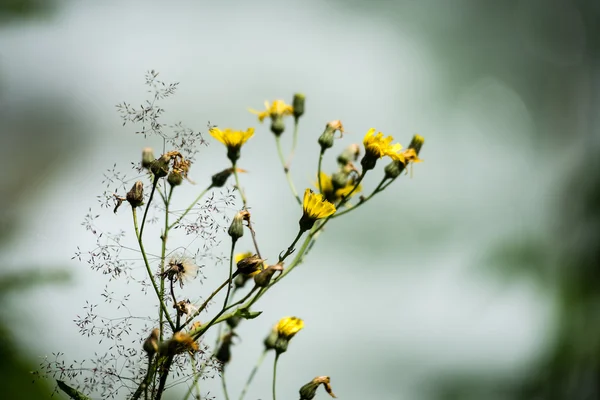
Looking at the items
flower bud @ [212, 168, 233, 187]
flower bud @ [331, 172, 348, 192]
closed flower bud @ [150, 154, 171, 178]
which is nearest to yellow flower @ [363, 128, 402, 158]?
flower bud @ [331, 172, 348, 192]

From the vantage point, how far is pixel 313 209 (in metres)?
0.57

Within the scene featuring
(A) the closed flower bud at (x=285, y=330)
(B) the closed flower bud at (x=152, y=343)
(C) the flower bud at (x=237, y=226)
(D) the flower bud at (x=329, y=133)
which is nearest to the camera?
(B) the closed flower bud at (x=152, y=343)

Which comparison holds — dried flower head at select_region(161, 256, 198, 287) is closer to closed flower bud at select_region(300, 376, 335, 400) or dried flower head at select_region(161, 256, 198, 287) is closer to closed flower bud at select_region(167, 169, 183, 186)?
closed flower bud at select_region(167, 169, 183, 186)

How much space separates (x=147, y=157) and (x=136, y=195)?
0.12 ft

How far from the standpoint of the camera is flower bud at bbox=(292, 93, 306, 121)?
813 mm

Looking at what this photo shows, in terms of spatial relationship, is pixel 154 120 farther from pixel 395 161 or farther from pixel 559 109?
pixel 559 109

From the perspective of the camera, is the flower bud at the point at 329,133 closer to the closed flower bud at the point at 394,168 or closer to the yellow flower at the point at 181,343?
the closed flower bud at the point at 394,168

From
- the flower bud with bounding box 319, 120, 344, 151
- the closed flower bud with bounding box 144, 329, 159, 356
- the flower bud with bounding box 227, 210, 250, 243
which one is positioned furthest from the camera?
the flower bud with bounding box 319, 120, 344, 151

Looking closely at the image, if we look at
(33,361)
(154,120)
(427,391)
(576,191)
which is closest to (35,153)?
(33,361)

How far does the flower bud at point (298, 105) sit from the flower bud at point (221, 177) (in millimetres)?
205

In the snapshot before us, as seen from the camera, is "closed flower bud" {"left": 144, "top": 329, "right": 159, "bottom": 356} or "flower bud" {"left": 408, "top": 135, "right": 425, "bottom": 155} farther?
"flower bud" {"left": 408, "top": 135, "right": 425, "bottom": 155}

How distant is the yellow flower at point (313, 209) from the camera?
56 centimetres

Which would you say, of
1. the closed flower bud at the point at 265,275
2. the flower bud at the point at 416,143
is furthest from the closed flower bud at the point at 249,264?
the flower bud at the point at 416,143

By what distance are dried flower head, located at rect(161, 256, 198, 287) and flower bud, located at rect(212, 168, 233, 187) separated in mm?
164
